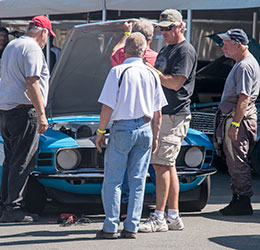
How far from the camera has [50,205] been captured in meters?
6.61

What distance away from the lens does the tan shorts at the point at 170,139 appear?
5.39 metres

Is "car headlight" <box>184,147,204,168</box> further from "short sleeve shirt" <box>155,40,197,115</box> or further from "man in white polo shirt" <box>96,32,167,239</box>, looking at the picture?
"man in white polo shirt" <box>96,32,167,239</box>

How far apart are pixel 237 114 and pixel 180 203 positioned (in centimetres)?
119

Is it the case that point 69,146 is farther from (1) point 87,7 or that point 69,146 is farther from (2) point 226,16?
(2) point 226,16

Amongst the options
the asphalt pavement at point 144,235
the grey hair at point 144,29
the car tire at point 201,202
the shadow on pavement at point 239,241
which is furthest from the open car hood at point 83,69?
the shadow on pavement at point 239,241

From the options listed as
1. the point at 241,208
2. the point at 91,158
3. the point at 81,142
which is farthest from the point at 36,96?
the point at 241,208

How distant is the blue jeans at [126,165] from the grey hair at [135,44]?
539 millimetres

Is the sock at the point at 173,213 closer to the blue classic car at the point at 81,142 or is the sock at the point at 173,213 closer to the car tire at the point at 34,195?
the blue classic car at the point at 81,142

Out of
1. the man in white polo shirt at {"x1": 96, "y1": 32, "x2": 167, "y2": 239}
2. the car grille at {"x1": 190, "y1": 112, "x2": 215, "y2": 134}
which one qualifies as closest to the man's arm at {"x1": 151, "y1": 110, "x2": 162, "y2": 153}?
the man in white polo shirt at {"x1": 96, "y1": 32, "x2": 167, "y2": 239}

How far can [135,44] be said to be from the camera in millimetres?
4996

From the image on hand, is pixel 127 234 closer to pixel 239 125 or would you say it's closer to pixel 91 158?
pixel 91 158

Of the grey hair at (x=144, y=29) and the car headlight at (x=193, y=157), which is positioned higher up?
the grey hair at (x=144, y=29)

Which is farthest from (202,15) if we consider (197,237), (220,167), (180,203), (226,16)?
(197,237)

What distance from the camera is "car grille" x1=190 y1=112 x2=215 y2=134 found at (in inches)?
348
